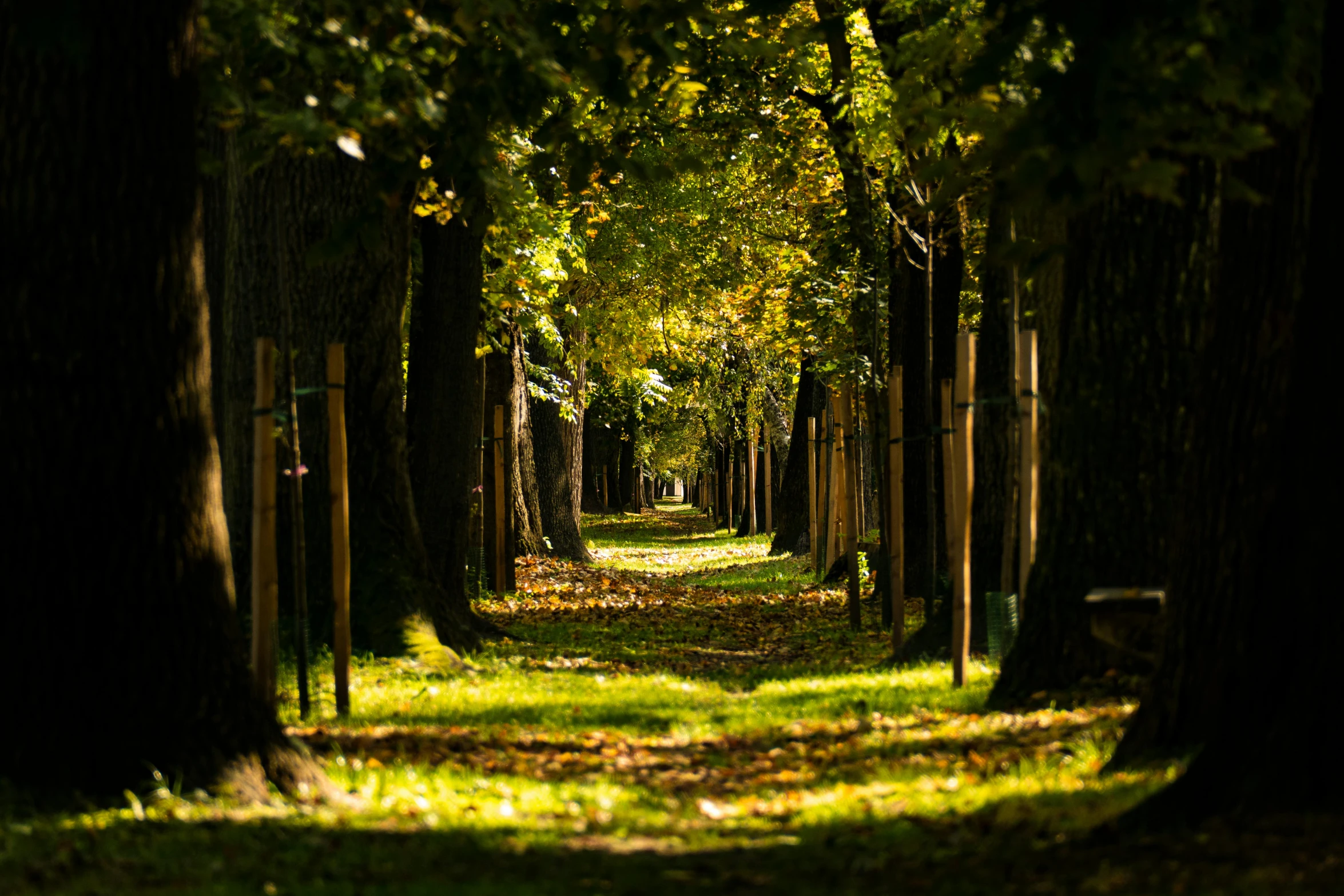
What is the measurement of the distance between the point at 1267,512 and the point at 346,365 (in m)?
7.11

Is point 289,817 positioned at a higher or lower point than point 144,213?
lower

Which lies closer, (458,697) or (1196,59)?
(1196,59)

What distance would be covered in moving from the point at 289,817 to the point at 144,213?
243 centimetres

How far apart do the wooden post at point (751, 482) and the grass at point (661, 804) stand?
2205 centimetres

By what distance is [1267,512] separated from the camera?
5.41 meters

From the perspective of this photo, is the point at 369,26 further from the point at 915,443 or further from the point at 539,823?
the point at 915,443

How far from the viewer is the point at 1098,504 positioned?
8094mm

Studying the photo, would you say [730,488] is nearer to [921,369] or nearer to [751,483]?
[751,483]

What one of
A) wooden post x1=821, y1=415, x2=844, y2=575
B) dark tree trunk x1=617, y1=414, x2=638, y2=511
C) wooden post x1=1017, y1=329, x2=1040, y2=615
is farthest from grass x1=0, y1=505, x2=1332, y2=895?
dark tree trunk x1=617, y1=414, x2=638, y2=511

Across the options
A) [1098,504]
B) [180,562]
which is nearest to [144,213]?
[180,562]

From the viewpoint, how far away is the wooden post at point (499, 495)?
16141 millimetres

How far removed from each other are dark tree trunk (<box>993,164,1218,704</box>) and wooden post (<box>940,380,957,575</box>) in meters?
0.81

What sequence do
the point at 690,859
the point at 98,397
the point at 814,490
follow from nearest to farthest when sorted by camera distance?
the point at 690,859
the point at 98,397
the point at 814,490

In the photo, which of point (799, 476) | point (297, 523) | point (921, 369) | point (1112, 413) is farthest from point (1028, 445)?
point (799, 476)
